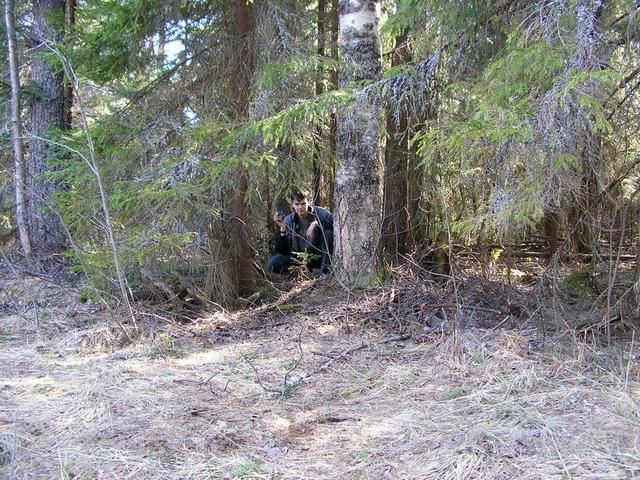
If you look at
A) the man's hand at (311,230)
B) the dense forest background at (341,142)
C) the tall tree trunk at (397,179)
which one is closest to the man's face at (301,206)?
the man's hand at (311,230)

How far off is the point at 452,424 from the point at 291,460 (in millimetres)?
938

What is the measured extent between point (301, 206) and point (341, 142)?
1.22 m

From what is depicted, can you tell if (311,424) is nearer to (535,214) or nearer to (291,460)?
(291,460)

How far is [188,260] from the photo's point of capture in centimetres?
599

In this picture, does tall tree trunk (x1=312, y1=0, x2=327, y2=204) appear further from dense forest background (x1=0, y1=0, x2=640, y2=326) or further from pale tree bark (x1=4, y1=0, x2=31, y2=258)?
pale tree bark (x1=4, y1=0, x2=31, y2=258)

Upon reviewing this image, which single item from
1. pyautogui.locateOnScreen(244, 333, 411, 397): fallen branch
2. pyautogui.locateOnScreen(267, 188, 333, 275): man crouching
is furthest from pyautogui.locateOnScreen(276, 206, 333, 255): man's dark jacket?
pyautogui.locateOnScreen(244, 333, 411, 397): fallen branch

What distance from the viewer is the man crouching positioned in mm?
7043

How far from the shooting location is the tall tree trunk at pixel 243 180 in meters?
6.37

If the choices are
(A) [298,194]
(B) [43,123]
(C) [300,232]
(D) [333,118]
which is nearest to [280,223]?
(C) [300,232]

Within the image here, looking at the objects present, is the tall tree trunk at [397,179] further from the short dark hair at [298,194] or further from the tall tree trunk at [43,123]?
the tall tree trunk at [43,123]

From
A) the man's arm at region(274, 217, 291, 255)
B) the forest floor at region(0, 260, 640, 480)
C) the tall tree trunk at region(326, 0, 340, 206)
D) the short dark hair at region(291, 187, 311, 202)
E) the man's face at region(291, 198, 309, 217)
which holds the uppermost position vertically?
the tall tree trunk at region(326, 0, 340, 206)

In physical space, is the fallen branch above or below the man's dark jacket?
below

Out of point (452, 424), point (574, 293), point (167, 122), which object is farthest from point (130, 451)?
point (574, 293)

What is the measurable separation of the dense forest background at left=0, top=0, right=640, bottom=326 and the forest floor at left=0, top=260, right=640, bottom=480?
674 millimetres
